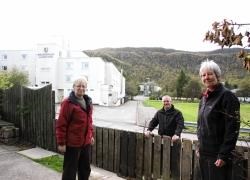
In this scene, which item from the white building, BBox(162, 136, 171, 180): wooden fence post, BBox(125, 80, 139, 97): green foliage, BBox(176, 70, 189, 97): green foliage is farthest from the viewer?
BBox(125, 80, 139, 97): green foliage

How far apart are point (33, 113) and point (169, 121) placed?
5143 millimetres

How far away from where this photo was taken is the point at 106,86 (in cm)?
6281

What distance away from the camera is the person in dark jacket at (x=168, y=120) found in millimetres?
5641

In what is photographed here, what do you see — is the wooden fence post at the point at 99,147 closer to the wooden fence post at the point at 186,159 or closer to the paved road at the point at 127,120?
the wooden fence post at the point at 186,159

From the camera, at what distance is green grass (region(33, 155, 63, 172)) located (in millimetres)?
6676

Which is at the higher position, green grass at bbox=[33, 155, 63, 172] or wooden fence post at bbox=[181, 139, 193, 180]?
wooden fence post at bbox=[181, 139, 193, 180]

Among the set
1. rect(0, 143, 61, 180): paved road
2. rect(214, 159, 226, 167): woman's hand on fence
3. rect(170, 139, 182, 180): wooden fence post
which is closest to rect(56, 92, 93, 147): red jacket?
rect(0, 143, 61, 180): paved road

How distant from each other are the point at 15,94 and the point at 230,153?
852 centimetres

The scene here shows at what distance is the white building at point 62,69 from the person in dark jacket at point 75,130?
53.8m

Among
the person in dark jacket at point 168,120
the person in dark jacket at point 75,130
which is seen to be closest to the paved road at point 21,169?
the person in dark jacket at point 75,130

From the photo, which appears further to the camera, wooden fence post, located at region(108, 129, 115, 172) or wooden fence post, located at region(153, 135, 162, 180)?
wooden fence post, located at region(108, 129, 115, 172)

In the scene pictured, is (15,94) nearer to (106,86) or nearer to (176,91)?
(106,86)

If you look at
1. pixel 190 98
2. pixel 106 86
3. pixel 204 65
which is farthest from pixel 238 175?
pixel 190 98

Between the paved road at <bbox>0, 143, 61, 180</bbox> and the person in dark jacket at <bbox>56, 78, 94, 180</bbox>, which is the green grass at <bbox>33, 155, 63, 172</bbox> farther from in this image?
the person in dark jacket at <bbox>56, 78, 94, 180</bbox>
